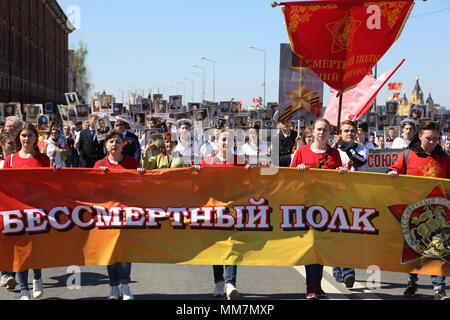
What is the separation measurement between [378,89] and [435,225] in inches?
203

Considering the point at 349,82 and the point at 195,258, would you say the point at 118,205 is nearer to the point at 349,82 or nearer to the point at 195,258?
the point at 195,258

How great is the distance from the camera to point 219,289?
687cm

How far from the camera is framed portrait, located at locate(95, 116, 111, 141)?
1423cm

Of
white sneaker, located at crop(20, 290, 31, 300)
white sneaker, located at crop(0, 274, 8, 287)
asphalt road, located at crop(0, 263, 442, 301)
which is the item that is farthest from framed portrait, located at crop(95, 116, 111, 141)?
white sneaker, located at crop(20, 290, 31, 300)

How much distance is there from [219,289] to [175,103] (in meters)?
19.2

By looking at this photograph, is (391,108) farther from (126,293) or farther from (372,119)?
(126,293)

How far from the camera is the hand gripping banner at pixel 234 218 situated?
22.0 feet

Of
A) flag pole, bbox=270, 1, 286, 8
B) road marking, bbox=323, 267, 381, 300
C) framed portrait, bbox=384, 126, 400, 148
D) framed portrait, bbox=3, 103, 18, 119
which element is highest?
flag pole, bbox=270, 1, 286, 8

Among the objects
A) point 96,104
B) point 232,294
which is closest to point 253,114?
point 96,104

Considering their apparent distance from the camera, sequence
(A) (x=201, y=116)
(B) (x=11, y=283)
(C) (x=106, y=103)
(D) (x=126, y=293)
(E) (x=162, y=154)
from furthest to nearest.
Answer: (C) (x=106, y=103) → (A) (x=201, y=116) → (E) (x=162, y=154) → (B) (x=11, y=283) → (D) (x=126, y=293)

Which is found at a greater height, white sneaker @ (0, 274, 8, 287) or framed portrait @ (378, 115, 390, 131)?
framed portrait @ (378, 115, 390, 131)

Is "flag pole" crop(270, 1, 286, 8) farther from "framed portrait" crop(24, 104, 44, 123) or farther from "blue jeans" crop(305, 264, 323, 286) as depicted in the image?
"framed portrait" crop(24, 104, 44, 123)

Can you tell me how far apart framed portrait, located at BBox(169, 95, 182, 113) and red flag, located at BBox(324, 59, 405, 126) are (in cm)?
1303

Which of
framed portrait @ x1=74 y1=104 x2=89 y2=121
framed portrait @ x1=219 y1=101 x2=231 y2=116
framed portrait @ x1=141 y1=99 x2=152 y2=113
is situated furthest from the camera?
framed portrait @ x1=219 y1=101 x2=231 y2=116
